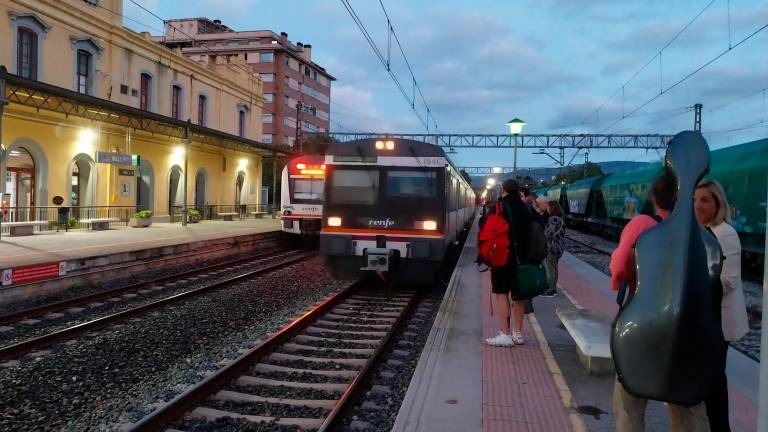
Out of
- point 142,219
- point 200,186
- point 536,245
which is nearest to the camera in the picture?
point 536,245

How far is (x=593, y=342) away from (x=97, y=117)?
21.5 m

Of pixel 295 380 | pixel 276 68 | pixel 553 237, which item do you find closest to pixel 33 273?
pixel 295 380

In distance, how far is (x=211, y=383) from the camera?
5.39 metres

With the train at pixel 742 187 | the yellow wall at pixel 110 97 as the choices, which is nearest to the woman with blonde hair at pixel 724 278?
the train at pixel 742 187

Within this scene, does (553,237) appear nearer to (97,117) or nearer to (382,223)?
(382,223)

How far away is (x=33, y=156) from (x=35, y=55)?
3.69 meters

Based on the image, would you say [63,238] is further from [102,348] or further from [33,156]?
[102,348]

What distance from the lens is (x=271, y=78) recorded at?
70375mm

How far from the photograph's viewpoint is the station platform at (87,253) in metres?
11.3

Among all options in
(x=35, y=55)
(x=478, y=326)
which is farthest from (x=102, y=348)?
(x=35, y=55)

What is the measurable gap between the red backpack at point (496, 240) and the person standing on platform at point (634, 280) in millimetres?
3023

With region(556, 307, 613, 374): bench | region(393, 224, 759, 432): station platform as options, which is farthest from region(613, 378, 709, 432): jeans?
region(556, 307, 613, 374): bench

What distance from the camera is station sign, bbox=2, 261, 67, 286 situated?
10.8 meters

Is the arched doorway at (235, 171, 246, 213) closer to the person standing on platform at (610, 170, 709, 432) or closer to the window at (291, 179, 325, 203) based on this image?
the window at (291, 179, 325, 203)
